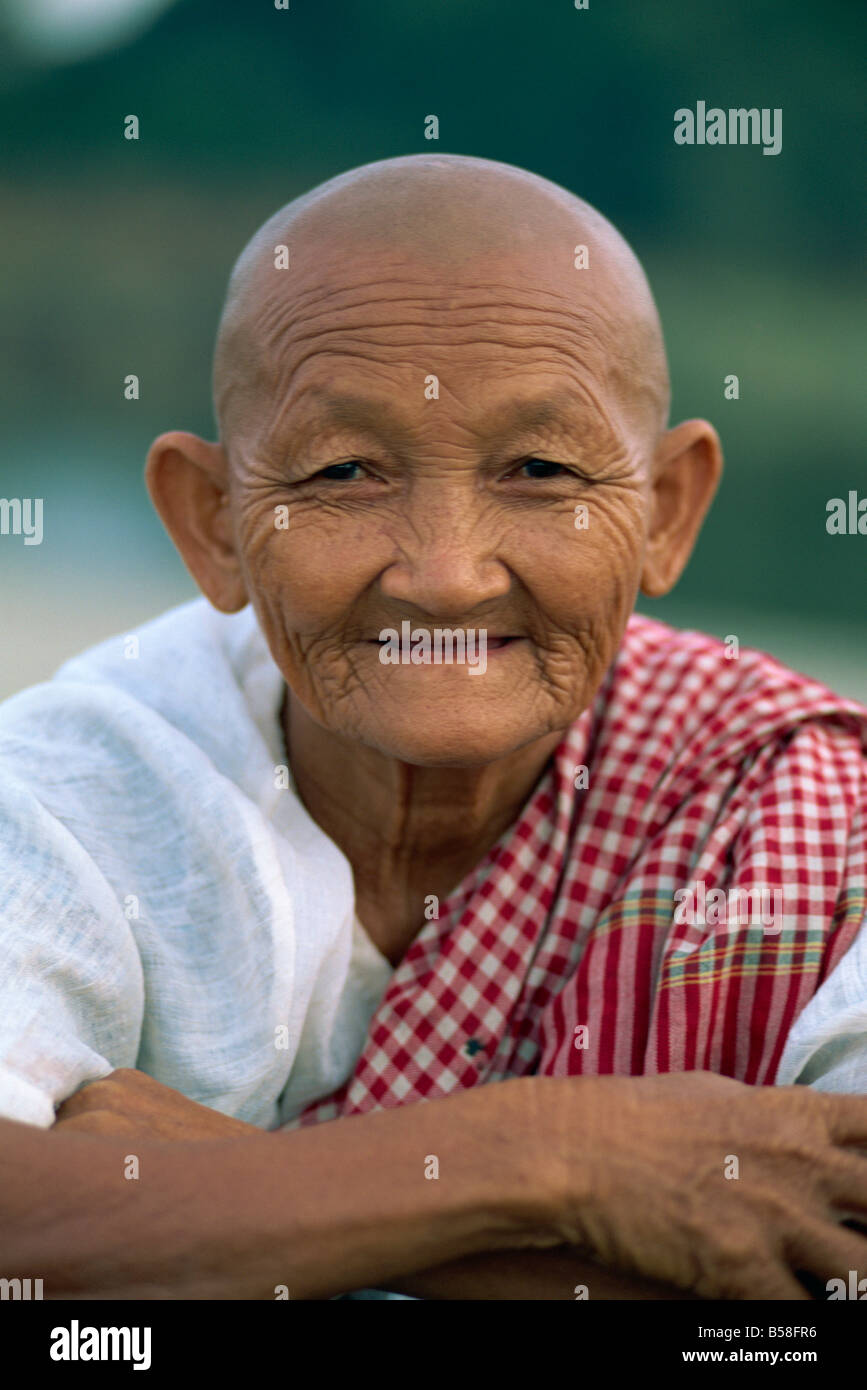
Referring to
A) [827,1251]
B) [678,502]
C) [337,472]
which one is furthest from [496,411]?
[827,1251]

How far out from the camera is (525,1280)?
163 cm

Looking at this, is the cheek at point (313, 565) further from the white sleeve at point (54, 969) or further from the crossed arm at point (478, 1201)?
the crossed arm at point (478, 1201)

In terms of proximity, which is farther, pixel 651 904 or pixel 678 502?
pixel 678 502

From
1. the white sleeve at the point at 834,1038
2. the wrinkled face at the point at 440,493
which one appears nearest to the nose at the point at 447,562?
the wrinkled face at the point at 440,493

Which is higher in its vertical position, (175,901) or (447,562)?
(447,562)

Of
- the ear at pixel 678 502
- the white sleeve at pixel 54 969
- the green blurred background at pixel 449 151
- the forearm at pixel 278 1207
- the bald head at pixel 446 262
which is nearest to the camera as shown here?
the forearm at pixel 278 1207

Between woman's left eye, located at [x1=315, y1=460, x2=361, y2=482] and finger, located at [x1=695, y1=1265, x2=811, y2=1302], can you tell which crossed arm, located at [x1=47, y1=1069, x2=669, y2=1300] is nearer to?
finger, located at [x1=695, y1=1265, x2=811, y2=1302]

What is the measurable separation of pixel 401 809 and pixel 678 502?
2.05 ft

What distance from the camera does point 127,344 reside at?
26.9ft

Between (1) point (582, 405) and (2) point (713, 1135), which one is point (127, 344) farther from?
(2) point (713, 1135)

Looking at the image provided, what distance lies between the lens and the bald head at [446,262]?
1.86 meters

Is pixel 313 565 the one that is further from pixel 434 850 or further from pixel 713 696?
pixel 713 696

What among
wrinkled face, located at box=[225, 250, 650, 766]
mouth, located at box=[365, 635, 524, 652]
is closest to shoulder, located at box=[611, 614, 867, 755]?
wrinkled face, located at box=[225, 250, 650, 766]

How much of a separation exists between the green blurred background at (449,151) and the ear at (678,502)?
4025 mm
